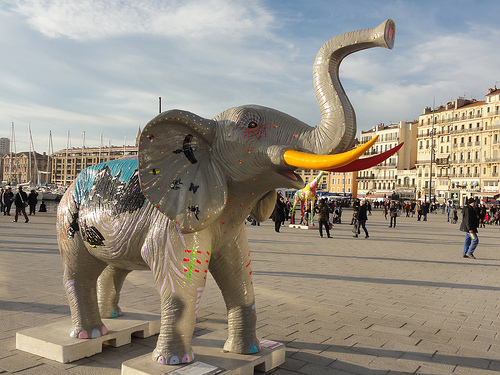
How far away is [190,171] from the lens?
2975 mm

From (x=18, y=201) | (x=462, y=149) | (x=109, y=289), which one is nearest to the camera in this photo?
(x=109, y=289)

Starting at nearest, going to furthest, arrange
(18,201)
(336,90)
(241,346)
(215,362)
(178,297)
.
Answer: (336,90), (178,297), (215,362), (241,346), (18,201)

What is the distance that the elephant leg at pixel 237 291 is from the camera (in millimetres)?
3377

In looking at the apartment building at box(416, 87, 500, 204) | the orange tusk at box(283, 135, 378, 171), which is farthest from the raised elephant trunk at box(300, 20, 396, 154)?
the apartment building at box(416, 87, 500, 204)

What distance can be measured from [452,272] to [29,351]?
25.3 feet

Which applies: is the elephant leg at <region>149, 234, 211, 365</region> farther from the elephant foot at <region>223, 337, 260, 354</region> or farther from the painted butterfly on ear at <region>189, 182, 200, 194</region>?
the elephant foot at <region>223, 337, 260, 354</region>

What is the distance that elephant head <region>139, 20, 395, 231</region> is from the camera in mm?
2641

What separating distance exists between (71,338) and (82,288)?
1.31 ft

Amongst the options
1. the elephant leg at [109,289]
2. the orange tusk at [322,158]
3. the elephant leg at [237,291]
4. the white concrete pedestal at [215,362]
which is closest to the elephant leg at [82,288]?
the elephant leg at [109,289]

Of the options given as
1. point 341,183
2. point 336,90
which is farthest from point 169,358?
point 341,183

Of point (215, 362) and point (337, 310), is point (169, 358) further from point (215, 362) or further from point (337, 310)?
point (337, 310)

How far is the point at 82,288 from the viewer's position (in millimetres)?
3705

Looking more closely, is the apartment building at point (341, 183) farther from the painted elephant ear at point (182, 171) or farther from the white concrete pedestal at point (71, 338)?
the painted elephant ear at point (182, 171)

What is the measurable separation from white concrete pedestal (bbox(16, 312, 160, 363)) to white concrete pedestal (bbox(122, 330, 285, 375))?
0.70m
